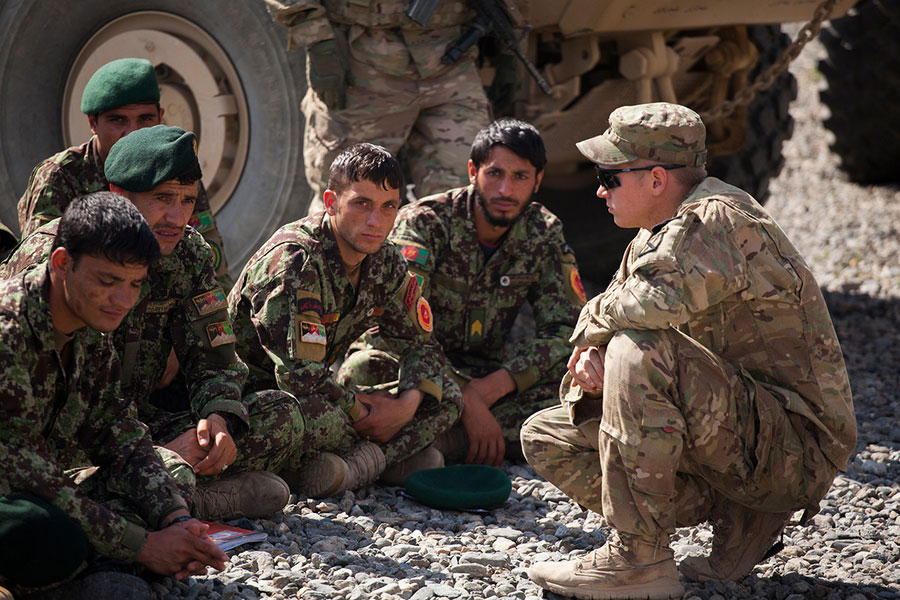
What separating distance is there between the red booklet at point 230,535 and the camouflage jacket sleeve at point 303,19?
226 centimetres

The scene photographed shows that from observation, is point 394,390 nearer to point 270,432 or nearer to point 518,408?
point 518,408

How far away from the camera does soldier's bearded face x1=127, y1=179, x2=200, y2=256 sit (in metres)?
3.16

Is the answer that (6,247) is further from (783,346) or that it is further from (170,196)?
(783,346)

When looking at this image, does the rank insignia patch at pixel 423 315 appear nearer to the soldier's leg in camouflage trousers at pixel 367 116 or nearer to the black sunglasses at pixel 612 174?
the soldier's leg in camouflage trousers at pixel 367 116

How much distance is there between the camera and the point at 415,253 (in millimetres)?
4281

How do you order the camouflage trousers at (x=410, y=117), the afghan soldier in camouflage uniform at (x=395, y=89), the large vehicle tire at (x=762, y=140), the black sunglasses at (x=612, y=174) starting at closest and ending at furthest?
the black sunglasses at (x=612, y=174) → the afghan soldier in camouflage uniform at (x=395, y=89) → the camouflage trousers at (x=410, y=117) → the large vehicle tire at (x=762, y=140)

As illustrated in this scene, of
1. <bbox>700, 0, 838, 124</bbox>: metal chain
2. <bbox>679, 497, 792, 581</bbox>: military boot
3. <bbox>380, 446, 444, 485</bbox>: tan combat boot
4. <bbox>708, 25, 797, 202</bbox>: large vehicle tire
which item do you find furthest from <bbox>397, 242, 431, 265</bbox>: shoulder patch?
<bbox>708, 25, 797, 202</bbox>: large vehicle tire

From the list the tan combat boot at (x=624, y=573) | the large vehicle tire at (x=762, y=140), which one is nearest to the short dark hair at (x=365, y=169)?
the tan combat boot at (x=624, y=573)

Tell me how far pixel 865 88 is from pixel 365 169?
19.9 feet

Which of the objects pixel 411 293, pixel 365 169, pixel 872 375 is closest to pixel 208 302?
pixel 365 169

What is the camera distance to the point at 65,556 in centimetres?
243

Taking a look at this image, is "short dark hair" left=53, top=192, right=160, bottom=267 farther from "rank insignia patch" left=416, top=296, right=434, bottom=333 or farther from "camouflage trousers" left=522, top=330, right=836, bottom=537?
"rank insignia patch" left=416, top=296, right=434, bottom=333

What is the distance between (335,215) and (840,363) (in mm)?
1688

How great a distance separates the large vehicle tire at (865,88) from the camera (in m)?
8.04
